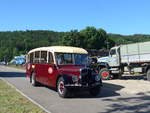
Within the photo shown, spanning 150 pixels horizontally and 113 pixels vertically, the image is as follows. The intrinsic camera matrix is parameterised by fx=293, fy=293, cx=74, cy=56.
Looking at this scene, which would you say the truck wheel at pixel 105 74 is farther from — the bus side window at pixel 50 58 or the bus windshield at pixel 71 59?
the bus side window at pixel 50 58

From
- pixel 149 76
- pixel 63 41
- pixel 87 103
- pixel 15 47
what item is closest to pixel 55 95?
pixel 87 103

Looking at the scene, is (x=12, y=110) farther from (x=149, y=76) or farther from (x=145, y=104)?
(x=149, y=76)

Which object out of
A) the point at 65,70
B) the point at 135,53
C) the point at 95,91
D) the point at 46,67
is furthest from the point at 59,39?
the point at 65,70

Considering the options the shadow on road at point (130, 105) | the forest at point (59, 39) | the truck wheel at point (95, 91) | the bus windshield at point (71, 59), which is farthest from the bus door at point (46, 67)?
the forest at point (59, 39)

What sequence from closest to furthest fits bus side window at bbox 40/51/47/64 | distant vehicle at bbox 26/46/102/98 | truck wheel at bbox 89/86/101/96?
1. distant vehicle at bbox 26/46/102/98
2. truck wheel at bbox 89/86/101/96
3. bus side window at bbox 40/51/47/64

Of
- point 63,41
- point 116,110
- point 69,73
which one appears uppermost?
point 63,41

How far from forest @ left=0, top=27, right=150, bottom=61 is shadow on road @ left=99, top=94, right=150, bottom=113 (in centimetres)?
4431

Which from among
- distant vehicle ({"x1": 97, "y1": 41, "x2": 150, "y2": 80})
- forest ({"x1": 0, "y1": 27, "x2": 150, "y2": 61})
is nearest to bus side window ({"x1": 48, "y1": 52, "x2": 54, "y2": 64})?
distant vehicle ({"x1": 97, "y1": 41, "x2": 150, "y2": 80})

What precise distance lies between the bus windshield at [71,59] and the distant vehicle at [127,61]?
7.58 m

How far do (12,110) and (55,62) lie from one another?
4690 millimetres

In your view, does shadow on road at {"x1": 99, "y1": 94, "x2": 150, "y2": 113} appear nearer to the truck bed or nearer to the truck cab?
the truck bed

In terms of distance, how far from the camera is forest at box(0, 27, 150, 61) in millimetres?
80500

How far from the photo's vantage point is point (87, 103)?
1105 centimetres

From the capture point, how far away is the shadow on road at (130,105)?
9.52 metres
